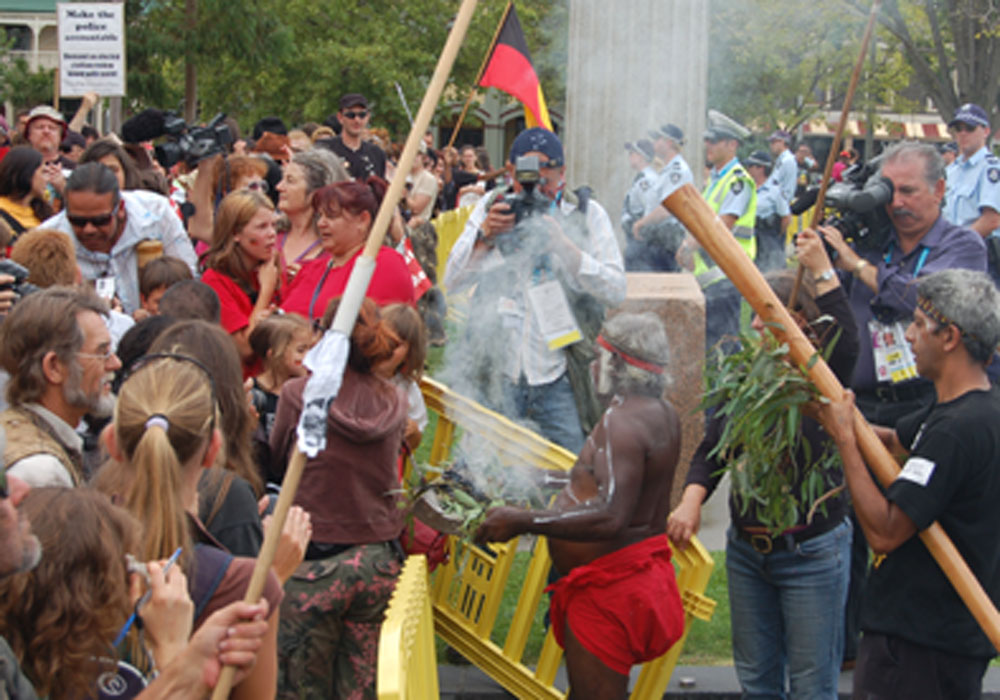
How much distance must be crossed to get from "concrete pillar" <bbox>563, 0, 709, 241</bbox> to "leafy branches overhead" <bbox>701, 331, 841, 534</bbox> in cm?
404

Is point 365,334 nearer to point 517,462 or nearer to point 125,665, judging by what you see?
point 517,462

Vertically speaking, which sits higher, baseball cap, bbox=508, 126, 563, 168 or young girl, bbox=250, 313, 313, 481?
baseball cap, bbox=508, 126, 563, 168

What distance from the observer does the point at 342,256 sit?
16.3 feet

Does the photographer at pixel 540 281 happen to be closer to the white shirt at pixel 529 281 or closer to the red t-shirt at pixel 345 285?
the white shirt at pixel 529 281

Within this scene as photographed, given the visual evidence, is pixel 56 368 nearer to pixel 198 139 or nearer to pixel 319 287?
pixel 319 287

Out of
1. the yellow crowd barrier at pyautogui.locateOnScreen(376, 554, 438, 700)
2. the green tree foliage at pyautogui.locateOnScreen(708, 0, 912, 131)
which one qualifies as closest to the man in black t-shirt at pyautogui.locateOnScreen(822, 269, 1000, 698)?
the yellow crowd barrier at pyautogui.locateOnScreen(376, 554, 438, 700)

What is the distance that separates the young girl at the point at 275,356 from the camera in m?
4.21

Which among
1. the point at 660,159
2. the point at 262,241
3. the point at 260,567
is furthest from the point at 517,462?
the point at 660,159

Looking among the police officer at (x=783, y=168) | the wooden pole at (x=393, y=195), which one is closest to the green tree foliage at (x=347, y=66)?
the police officer at (x=783, y=168)

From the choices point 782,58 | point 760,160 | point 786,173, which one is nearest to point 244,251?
point 786,173

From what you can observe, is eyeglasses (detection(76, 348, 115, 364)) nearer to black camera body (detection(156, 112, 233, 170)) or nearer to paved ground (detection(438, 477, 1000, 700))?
paved ground (detection(438, 477, 1000, 700))

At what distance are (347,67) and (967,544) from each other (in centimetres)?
2371

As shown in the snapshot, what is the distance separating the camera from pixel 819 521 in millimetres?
3930

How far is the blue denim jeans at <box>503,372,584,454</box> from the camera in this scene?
5305 mm
